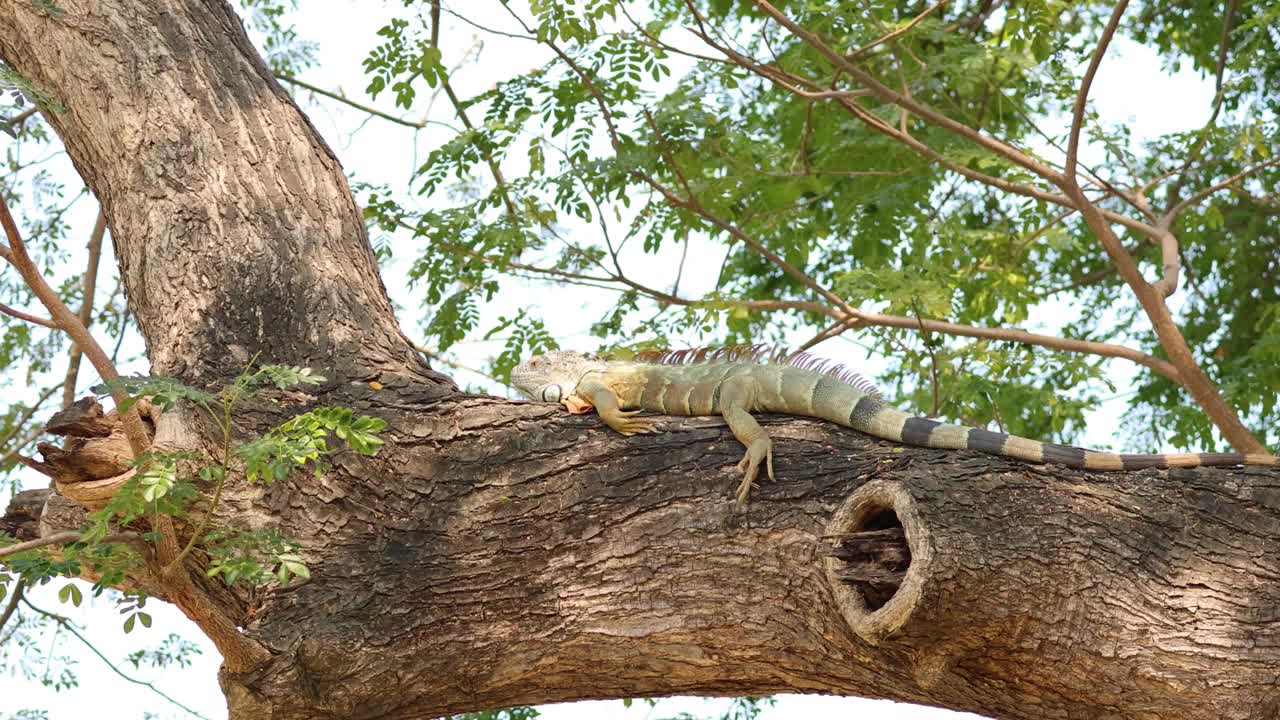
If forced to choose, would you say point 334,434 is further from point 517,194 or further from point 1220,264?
point 1220,264

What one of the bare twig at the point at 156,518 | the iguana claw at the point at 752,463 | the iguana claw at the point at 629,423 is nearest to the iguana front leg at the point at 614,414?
the iguana claw at the point at 629,423

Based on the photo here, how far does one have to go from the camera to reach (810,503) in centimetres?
394

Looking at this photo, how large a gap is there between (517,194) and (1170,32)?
5.31m

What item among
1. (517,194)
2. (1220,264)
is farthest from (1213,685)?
(1220,264)

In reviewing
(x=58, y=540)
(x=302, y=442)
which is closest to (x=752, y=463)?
(x=302, y=442)

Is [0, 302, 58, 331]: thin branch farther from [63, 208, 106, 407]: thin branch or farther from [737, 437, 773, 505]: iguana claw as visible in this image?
[63, 208, 106, 407]: thin branch

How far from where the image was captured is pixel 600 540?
410cm

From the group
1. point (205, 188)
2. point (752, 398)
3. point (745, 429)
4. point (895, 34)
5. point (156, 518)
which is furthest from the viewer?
point (895, 34)

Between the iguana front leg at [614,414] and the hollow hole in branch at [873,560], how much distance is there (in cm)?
92

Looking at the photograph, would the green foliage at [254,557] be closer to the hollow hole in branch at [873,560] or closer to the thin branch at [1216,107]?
the hollow hole in branch at [873,560]

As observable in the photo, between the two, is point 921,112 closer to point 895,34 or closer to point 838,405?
point 895,34

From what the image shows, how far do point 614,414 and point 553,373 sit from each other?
1141 mm

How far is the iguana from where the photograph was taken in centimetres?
397

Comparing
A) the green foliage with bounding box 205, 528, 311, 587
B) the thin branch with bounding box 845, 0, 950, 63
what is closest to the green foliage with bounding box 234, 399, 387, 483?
the green foliage with bounding box 205, 528, 311, 587
